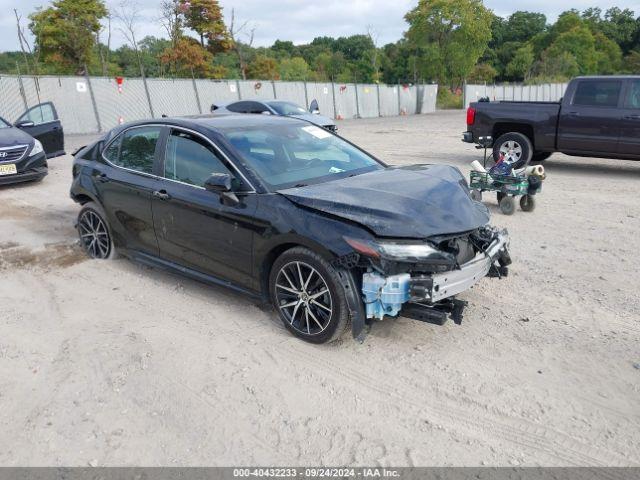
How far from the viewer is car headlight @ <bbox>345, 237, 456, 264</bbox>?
140 inches

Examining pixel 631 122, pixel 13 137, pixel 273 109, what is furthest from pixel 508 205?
pixel 273 109

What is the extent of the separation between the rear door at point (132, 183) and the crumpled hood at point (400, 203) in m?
1.62

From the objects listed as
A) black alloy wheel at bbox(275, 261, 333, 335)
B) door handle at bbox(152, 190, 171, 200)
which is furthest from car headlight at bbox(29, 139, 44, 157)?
black alloy wheel at bbox(275, 261, 333, 335)

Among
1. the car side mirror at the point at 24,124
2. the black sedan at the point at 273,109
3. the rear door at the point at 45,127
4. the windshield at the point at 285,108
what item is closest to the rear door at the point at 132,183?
the car side mirror at the point at 24,124

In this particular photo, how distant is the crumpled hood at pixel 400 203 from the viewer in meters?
3.64

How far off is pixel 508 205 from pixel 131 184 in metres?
4.99

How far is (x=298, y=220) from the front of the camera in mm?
3867

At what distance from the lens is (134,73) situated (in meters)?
53.3

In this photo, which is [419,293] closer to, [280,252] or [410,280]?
[410,280]

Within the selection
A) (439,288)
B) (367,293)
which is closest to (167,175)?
(367,293)

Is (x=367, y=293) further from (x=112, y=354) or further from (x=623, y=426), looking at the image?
(x=112, y=354)

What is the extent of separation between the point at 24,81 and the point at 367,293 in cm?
2230

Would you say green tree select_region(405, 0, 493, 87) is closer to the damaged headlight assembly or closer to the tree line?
the tree line

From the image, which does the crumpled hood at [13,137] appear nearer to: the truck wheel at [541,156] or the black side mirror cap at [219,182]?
the black side mirror cap at [219,182]
